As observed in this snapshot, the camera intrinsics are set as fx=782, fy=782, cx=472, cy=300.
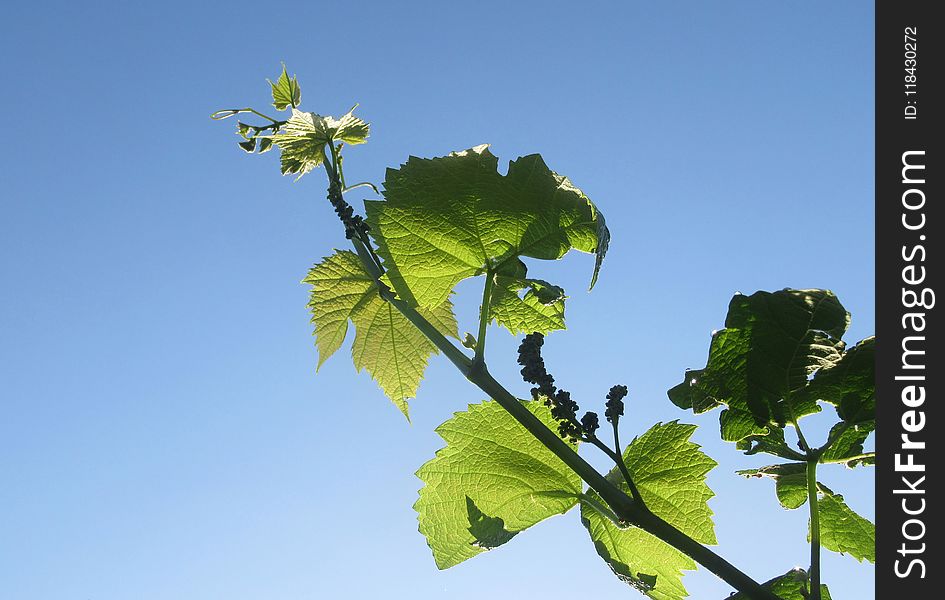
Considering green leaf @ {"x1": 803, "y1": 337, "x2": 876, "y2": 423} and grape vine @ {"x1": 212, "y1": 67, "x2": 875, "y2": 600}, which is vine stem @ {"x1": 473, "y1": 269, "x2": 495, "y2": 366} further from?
green leaf @ {"x1": 803, "y1": 337, "x2": 876, "y2": 423}

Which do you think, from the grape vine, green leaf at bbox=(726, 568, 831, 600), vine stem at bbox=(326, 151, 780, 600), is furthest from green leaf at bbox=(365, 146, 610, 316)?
green leaf at bbox=(726, 568, 831, 600)

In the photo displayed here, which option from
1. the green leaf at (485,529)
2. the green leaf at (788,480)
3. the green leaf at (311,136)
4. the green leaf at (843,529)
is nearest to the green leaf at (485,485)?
the green leaf at (485,529)

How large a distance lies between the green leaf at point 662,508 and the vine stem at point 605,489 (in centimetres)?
21

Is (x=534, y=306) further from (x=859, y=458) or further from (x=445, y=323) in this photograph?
(x=859, y=458)

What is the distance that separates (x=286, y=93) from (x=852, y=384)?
1.08 meters

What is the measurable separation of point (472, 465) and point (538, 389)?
28 cm

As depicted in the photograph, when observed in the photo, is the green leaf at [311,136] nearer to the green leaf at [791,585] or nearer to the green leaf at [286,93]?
the green leaf at [286,93]

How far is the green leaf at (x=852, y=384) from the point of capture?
1.03m

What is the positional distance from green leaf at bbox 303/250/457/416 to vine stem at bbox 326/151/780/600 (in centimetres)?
41

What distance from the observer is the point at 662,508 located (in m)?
1.19
